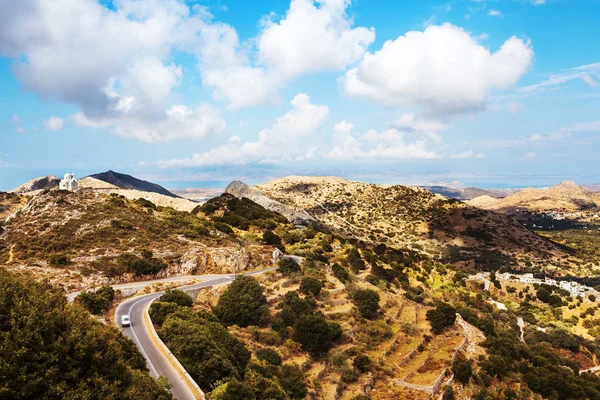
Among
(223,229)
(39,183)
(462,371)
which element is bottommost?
(462,371)

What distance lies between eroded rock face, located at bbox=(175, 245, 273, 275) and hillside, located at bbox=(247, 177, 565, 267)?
155 ft

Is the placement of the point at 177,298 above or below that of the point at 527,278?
above

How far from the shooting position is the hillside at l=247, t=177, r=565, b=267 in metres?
88.6

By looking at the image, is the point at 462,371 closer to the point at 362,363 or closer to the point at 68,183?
the point at 362,363

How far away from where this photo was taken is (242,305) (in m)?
29.3

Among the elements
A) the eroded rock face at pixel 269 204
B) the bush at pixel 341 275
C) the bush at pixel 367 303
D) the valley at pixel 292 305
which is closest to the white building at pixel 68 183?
the valley at pixel 292 305

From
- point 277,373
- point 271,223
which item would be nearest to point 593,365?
point 277,373

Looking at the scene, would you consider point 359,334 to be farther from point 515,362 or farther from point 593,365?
point 593,365

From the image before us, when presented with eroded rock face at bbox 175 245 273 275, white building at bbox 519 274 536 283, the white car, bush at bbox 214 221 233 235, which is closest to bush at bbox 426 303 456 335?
eroded rock face at bbox 175 245 273 275

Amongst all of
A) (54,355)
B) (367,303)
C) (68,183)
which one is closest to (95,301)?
(54,355)

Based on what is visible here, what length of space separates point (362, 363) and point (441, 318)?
10793 millimetres

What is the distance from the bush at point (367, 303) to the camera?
33.0 m

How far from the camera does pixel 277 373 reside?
23844 millimetres

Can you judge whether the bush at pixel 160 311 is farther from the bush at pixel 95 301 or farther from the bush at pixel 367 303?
the bush at pixel 367 303
